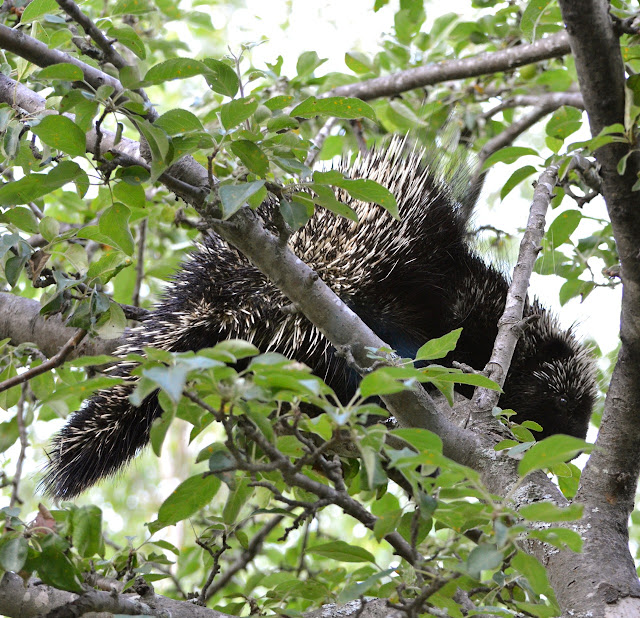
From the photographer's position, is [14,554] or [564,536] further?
[14,554]

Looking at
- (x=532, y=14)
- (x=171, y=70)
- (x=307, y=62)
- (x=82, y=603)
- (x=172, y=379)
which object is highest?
(x=307, y=62)

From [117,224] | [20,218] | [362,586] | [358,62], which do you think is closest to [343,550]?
[362,586]

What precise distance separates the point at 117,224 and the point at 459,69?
2.15 metres

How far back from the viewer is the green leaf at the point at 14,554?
115cm

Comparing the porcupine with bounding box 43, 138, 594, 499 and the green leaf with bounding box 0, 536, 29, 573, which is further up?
the porcupine with bounding box 43, 138, 594, 499

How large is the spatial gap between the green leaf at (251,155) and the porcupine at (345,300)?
90 cm

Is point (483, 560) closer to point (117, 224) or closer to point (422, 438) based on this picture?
point (422, 438)

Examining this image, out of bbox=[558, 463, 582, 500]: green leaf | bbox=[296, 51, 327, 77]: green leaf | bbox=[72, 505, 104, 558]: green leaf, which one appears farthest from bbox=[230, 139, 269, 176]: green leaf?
bbox=[296, 51, 327, 77]: green leaf

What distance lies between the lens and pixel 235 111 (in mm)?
1253

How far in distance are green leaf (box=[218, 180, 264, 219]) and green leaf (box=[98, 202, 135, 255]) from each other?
33 centimetres

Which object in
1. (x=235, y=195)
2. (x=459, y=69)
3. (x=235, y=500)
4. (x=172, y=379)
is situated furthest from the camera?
(x=459, y=69)

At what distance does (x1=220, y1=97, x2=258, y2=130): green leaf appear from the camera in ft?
4.07

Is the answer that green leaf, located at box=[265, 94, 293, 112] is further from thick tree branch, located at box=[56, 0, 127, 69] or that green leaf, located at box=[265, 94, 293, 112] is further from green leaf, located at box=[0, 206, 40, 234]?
green leaf, located at box=[0, 206, 40, 234]

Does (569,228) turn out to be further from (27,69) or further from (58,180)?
(27,69)
